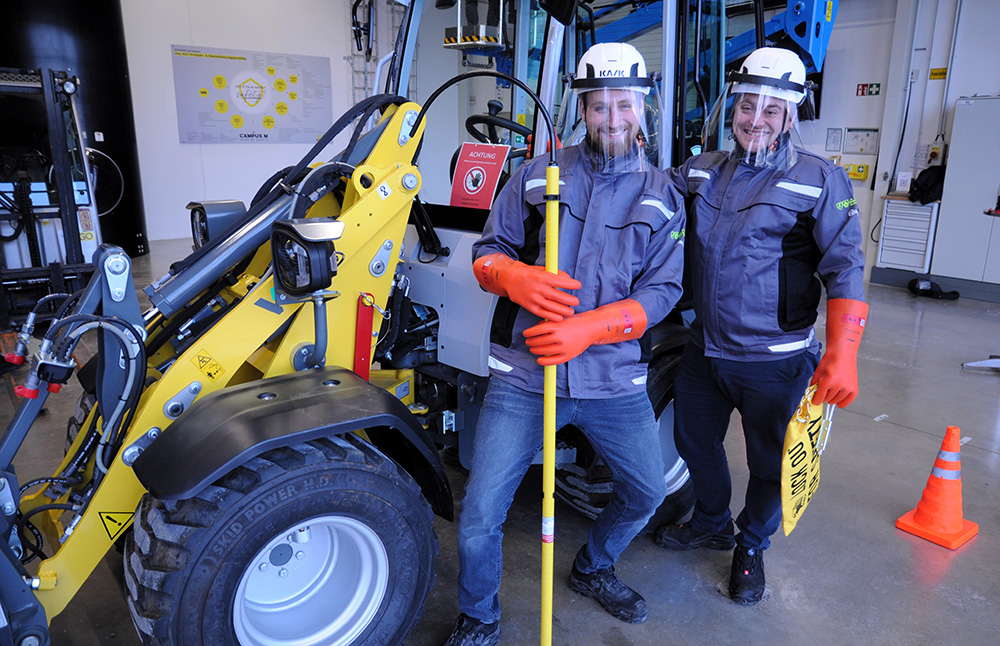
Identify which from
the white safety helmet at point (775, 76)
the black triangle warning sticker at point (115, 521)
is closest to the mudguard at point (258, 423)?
the black triangle warning sticker at point (115, 521)

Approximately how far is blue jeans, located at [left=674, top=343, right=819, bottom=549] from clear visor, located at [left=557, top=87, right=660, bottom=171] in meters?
0.86

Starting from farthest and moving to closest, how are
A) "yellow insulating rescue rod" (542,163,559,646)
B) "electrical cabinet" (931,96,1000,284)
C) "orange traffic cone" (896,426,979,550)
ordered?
"electrical cabinet" (931,96,1000,284), "orange traffic cone" (896,426,979,550), "yellow insulating rescue rod" (542,163,559,646)

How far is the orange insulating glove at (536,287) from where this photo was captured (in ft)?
6.84

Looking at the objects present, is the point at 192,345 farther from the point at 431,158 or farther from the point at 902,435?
the point at 902,435

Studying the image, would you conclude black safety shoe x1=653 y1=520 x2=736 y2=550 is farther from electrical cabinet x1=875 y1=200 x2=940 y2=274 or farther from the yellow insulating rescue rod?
electrical cabinet x1=875 y1=200 x2=940 y2=274

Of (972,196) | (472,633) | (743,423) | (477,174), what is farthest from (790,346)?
(972,196)

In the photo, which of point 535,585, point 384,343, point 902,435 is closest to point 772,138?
point 384,343

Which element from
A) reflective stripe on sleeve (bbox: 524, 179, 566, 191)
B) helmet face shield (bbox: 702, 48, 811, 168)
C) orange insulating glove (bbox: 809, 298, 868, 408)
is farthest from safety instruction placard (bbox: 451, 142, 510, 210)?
orange insulating glove (bbox: 809, 298, 868, 408)

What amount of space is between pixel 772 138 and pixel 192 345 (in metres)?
2.06

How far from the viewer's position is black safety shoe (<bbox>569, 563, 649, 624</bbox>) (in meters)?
2.59

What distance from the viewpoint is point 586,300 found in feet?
7.32

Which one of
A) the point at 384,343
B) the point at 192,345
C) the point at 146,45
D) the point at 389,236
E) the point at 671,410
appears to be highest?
the point at 146,45

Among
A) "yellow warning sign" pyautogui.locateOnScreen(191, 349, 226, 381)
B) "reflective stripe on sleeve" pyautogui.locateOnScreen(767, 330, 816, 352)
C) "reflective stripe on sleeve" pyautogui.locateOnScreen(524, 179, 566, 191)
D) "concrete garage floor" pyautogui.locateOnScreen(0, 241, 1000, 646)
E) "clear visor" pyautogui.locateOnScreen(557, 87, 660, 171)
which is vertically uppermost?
"clear visor" pyautogui.locateOnScreen(557, 87, 660, 171)

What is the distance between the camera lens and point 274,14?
11.2m
